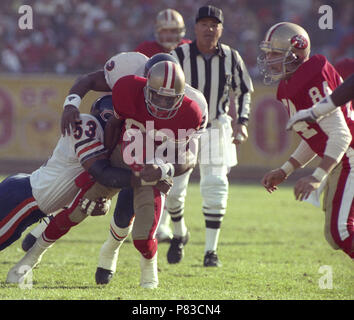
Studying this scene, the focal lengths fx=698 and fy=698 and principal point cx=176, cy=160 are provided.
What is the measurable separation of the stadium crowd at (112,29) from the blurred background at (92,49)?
0.07 ft

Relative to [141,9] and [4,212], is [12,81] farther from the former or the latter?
[4,212]

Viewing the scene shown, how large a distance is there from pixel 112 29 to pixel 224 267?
408 inches

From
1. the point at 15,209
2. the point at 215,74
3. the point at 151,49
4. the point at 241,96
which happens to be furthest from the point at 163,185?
the point at 151,49

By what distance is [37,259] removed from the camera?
4605mm

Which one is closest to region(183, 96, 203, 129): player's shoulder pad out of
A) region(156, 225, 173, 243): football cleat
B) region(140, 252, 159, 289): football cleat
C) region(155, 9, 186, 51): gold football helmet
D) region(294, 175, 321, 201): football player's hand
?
region(294, 175, 321, 201): football player's hand

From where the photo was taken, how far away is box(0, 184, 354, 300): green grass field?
421 centimetres

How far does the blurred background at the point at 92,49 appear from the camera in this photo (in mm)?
13359

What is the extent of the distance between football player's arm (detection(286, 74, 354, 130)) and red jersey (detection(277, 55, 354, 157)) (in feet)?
0.67

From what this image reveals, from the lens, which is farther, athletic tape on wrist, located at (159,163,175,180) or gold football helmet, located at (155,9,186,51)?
gold football helmet, located at (155,9,186,51)

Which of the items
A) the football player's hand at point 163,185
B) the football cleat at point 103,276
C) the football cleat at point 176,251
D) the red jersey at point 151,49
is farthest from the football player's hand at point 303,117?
the red jersey at point 151,49

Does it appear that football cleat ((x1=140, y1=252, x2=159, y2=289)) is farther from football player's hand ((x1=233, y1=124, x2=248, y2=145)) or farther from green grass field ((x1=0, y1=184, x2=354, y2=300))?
football player's hand ((x1=233, y1=124, x2=248, y2=145))

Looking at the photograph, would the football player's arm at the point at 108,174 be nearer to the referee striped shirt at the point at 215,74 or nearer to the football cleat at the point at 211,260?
the football cleat at the point at 211,260

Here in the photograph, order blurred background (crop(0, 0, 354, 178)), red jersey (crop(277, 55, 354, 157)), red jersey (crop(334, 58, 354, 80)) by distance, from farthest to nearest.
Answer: blurred background (crop(0, 0, 354, 178))
red jersey (crop(334, 58, 354, 80))
red jersey (crop(277, 55, 354, 157))
